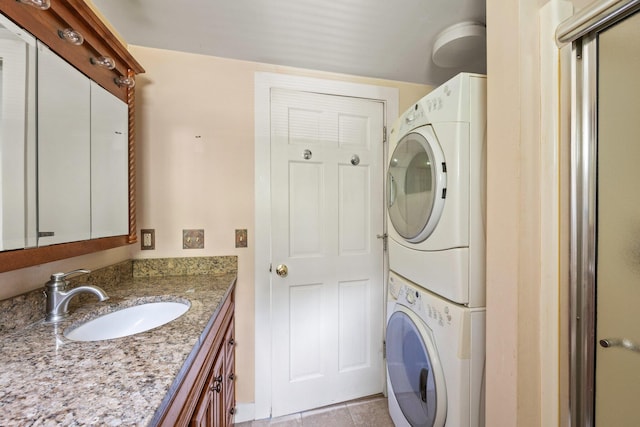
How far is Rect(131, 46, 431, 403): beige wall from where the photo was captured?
144cm

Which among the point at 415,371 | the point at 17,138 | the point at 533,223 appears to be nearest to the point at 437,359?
the point at 415,371

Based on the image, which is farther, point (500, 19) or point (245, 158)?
point (245, 158)

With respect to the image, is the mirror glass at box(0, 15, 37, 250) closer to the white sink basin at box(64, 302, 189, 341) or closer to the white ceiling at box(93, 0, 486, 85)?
the white sink basin at box(64, 302, 189, 341)

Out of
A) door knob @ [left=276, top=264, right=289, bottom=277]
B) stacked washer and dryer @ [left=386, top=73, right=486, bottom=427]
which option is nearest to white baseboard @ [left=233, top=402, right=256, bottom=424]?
door knob @ [left=276, top=264, right=289, bottom=277]

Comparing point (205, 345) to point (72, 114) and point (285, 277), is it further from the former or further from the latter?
point (72, 114)

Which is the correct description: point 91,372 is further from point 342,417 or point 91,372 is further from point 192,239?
point 342,417

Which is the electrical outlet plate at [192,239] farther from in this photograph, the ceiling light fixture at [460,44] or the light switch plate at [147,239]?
the ceiling light fixture at [460,44]

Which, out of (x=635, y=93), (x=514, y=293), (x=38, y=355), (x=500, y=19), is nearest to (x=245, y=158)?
(x=38, y=355)

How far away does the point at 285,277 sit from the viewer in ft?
5.24

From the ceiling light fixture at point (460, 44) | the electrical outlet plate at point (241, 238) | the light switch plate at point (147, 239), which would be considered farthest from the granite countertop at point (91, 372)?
the ceiling light fixture at point (460, 44)

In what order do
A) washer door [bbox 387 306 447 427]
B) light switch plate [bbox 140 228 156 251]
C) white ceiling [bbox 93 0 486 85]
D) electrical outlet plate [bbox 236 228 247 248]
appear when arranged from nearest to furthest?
washer door [bbox 387 306 447 427] → white ceiling [bbox 93 0 486 85] → light switch plate [bbox 140 228 156 251] → electrical outlet plate [bbox 236 228 247 248]

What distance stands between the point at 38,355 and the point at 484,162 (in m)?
1.52

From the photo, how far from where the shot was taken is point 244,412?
1.52m

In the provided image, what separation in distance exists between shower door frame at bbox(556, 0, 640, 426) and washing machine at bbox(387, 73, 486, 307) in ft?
0.79
